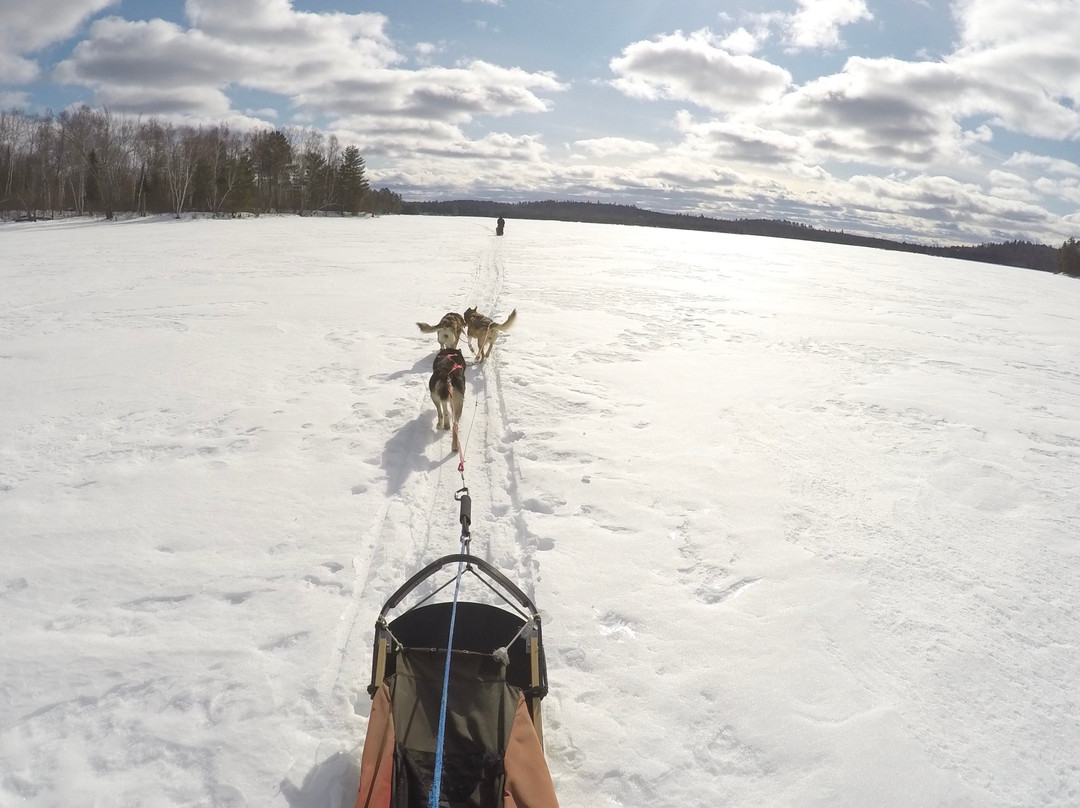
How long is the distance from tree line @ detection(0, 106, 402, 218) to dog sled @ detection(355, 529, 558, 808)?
4831cm

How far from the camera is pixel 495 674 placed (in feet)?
7.83

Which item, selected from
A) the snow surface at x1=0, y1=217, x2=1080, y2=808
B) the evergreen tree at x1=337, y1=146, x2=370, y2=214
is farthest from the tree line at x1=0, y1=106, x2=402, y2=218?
the snow surface at x1=0, y1=217, x2=1080, y2=808

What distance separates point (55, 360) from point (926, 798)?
9105mm

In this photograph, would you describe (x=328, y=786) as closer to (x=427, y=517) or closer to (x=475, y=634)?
(x=475, y=634)

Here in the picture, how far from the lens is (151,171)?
4447 centimetres

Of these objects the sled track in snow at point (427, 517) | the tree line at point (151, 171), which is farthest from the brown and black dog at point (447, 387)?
the tree line at point (151, 171)

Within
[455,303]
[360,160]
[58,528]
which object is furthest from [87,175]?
[58,528]

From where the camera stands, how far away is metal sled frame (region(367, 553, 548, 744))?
2.36m

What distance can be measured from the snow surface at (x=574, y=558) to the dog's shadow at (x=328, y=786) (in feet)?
0.03

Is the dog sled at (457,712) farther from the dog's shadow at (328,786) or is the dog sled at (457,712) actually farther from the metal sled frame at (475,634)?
the dog's shadow at (328,786)

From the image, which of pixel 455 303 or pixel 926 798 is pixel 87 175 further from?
pixel 926 798

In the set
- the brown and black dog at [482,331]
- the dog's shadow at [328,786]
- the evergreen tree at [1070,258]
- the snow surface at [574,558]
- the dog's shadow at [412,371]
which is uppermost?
the evergreen tree at [1070,258]

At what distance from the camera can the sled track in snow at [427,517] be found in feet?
10.1

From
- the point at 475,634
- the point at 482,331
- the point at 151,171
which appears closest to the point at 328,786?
the point at 475,634
